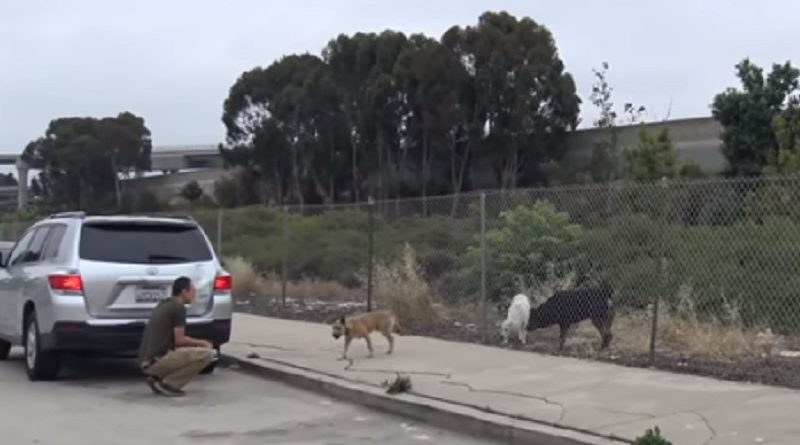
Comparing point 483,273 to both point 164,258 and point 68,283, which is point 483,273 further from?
point 68,283

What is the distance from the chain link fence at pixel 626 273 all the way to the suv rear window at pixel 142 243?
3350 mm

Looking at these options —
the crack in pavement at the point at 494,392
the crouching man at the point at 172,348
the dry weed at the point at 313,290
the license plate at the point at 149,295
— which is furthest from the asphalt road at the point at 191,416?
the dry weed at the point at 313,290

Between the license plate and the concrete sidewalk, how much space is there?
156 centimetres

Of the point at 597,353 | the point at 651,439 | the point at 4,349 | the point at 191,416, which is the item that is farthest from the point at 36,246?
the point at 651,439

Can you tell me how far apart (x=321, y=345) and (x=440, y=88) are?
33.8m

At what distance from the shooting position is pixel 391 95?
1946 inches

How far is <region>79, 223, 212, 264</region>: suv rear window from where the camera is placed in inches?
463

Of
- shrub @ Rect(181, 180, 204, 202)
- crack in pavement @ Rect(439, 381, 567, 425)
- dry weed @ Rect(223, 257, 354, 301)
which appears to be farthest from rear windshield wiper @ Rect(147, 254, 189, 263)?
shrub @ Rect(181, 180, 204, 202)

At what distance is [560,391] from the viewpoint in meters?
9.99

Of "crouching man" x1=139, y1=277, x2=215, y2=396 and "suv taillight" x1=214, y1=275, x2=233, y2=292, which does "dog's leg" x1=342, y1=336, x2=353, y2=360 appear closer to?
"suv taillight" x1=214, y1=275, x2=233, y2=292

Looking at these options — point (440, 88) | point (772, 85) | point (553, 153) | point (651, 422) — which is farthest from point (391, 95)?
point (651, 422)

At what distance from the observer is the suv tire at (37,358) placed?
465 inches

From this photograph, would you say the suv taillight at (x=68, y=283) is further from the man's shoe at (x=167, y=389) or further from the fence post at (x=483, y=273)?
the fence post at (x=483, y=273)

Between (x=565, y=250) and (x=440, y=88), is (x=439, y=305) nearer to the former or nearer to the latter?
(x=565, y=250)
